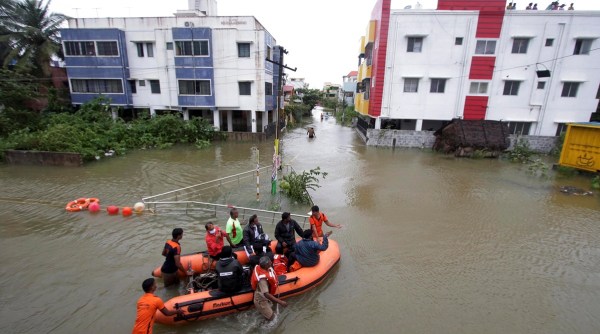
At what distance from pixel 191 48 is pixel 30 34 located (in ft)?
44.4

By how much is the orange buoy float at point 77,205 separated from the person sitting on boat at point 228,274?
754 centimetres

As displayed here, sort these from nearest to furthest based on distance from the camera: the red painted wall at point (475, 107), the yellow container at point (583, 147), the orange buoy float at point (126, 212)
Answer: the orange buoy float at point (126, 212) → the yellow container at point (583, 147) → the red painted wall at point (475, 107)

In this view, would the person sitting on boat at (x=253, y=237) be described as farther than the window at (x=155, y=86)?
No

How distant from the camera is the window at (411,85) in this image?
22562 mm

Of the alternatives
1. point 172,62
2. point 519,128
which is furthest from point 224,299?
point 519,128

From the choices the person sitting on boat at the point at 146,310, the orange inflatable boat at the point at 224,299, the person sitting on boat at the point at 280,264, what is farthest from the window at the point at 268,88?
the person sitting on boat at the point at 146,310

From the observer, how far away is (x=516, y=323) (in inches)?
221

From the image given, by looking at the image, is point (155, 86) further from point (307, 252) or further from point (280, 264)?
point (307, 252)

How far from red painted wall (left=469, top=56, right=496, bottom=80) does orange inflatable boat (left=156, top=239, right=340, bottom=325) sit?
21.8 metres

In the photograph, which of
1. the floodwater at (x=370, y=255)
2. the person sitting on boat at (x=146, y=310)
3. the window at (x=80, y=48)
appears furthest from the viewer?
the window at (x=80, y=48)

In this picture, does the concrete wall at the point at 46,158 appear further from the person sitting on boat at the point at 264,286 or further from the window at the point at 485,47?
the window at the point at 485,47

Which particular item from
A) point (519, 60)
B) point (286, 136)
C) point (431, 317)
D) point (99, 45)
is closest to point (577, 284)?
point (431, 317)

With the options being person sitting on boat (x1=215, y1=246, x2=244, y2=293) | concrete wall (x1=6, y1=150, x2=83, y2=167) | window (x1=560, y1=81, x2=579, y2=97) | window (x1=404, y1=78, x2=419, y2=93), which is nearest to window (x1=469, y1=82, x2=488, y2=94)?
window (x1=404, y1=78, x2=419, y2=93)

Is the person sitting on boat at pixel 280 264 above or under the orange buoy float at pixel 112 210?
above
